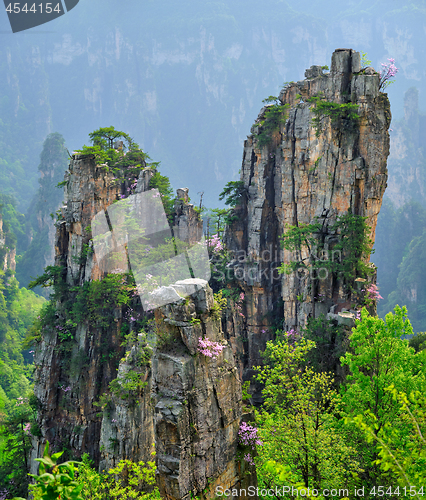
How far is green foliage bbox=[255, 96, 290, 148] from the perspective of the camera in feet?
90.6

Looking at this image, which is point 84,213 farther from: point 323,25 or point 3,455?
point 323,25

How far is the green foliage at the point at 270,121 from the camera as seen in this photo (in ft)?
90.6

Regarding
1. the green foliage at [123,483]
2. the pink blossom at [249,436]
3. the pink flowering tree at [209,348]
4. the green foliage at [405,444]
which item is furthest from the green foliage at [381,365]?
the green foliage at [123,483]

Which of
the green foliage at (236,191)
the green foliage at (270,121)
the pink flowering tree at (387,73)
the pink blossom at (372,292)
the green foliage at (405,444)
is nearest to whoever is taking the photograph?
the green foliage at (405,444)

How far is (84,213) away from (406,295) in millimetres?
55547

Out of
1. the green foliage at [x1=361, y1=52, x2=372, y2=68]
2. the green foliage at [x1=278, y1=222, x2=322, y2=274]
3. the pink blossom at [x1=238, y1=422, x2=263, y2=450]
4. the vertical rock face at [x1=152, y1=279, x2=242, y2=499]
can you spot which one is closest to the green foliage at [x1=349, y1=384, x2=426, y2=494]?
the pink blossom at [x1=238, y1=422, x2=263, y2=450]

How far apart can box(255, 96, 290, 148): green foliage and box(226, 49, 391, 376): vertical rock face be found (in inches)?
6.0

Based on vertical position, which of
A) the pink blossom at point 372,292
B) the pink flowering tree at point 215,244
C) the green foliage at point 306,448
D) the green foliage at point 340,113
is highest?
the green foliage at point 340,113

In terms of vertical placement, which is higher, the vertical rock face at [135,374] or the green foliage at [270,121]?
the green foliage at [270,121]

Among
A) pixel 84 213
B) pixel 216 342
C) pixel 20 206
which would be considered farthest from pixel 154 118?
pixel 216 342

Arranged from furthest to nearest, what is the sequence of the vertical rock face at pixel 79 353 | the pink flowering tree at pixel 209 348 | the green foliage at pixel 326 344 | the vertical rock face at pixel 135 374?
the vertical rock face at pixel 79 353 → the green foliage at pixel 326 344 → the pink flowering tree at pixel 209 348 → the vertical rock face at pixel 135 374

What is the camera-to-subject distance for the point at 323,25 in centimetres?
13238

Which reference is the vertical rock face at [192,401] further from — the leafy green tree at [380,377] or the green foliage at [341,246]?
the green foliage at [341,246]

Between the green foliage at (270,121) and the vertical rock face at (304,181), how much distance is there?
6.0 inches
